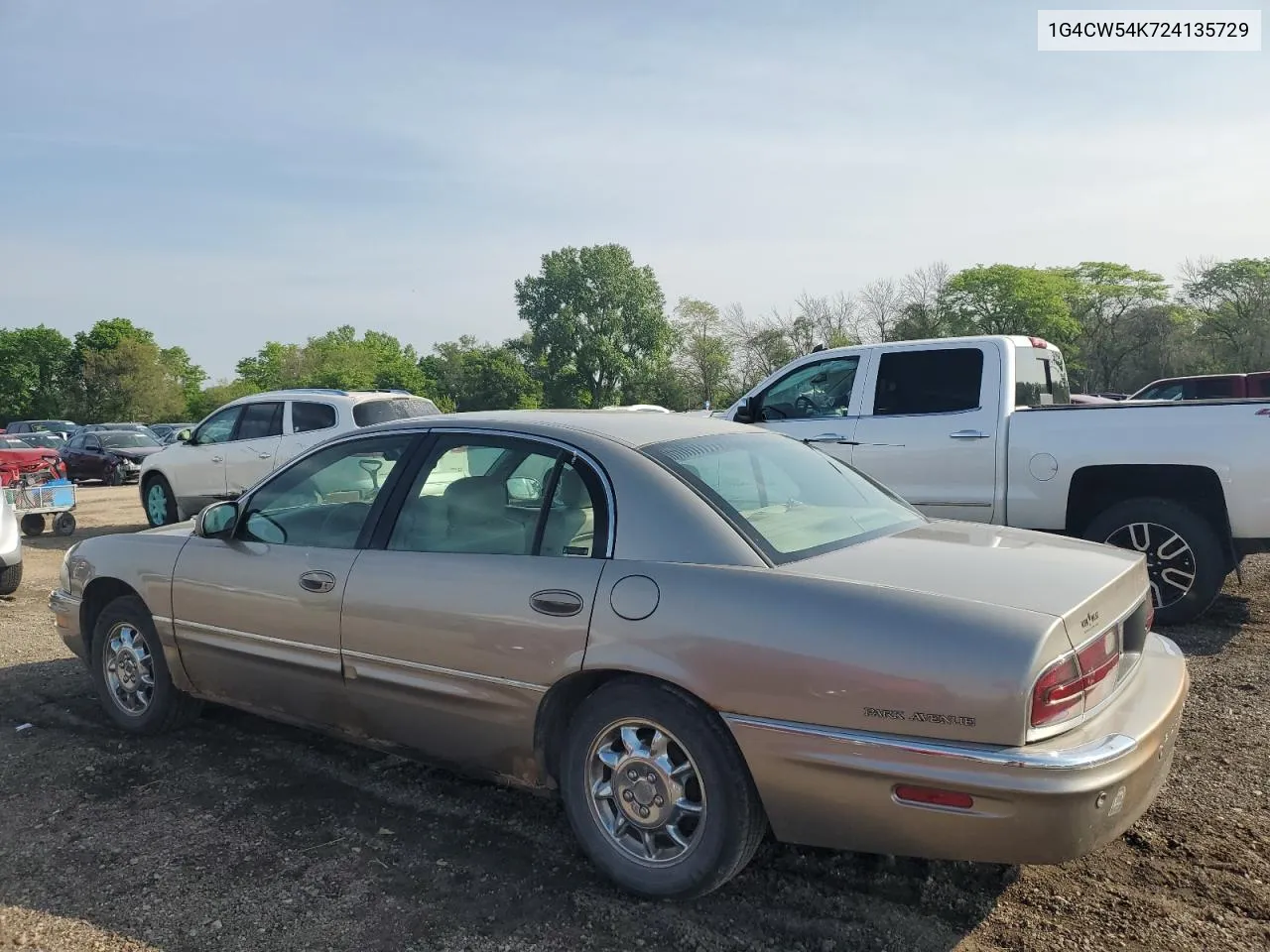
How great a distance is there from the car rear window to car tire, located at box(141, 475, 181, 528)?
11.1ft

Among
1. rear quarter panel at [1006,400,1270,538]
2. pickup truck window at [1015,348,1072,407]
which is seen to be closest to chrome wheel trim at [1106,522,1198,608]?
rear quarter panel at [1006,400,1270,538]

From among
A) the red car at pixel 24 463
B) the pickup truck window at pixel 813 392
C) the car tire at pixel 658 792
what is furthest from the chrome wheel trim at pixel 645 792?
the red car at pixel 24 463

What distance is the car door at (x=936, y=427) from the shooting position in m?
7.04

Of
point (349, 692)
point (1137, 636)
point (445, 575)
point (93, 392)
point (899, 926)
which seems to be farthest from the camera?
point (93, 392)

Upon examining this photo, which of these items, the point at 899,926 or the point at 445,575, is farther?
the point at 445,575

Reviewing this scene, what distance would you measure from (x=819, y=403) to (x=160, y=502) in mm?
9383

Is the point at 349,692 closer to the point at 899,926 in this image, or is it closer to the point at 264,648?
the point at 264,648

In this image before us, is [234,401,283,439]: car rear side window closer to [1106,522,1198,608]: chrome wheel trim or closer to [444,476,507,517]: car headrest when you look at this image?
[444,476,507,517]: car headrest

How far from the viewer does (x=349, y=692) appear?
3.73 metres

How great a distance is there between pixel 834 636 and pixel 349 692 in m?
2.03

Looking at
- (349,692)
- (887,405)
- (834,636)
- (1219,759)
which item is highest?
(887,405)

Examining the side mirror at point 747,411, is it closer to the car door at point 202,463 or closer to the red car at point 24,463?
the car door at point 202,463

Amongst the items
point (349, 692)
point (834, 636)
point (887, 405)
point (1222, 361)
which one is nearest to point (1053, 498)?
point (887, 405)

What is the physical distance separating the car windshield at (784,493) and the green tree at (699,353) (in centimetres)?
5570
